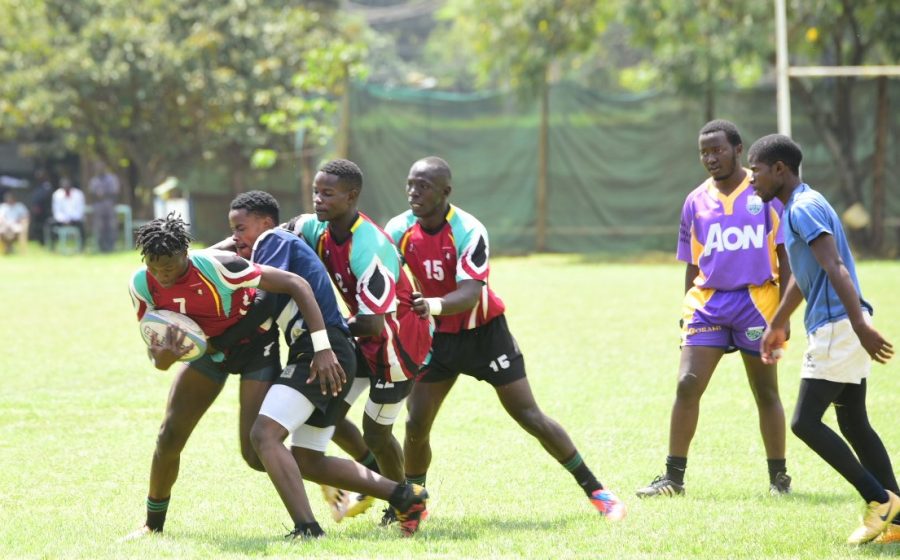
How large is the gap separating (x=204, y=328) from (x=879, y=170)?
2010 centimetres

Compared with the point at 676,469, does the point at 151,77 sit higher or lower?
higher

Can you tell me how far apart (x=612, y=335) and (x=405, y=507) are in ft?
27.5

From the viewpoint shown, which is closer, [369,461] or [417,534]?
[417,534]

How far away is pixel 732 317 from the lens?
7273 millimetres

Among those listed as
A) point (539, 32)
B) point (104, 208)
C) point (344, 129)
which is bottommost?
point (104, 208)

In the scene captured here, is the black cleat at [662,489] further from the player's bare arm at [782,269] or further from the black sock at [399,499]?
the black sock at [399,499]

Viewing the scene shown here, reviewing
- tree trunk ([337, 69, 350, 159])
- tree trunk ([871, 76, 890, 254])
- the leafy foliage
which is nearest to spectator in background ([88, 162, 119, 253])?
tree trunk ([337, 69, 350, 159])

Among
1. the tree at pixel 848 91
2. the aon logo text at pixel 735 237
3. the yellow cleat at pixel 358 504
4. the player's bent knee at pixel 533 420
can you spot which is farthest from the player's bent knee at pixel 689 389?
the tree at pixel 848 91

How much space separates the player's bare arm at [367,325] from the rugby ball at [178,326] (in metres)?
0.76

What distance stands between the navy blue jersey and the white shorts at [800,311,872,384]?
234 centimetres

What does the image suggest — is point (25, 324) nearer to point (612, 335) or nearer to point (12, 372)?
point (12, 372)

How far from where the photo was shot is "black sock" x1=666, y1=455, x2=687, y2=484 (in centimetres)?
730

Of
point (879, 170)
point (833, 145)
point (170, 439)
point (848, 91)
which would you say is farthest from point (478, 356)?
point (848, 91)

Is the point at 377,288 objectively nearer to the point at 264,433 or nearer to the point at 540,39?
the point at 264,433
